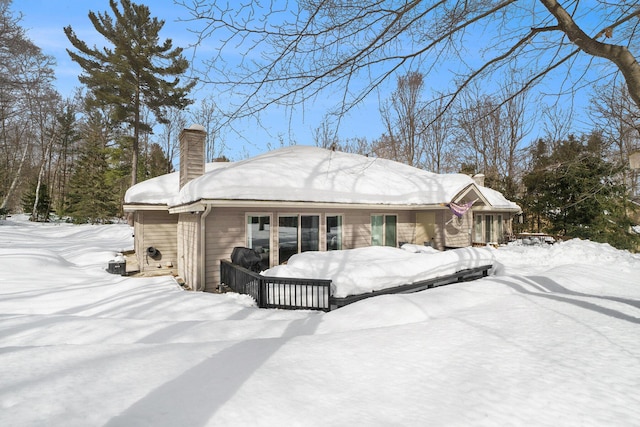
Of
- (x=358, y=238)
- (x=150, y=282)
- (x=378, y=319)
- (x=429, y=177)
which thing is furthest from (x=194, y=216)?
(x=429, y=177)

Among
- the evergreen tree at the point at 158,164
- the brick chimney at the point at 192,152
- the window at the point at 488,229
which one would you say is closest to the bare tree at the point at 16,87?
the evergreen tree at the point at 158,164

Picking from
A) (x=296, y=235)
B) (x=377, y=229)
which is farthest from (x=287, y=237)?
(x=377, y=229)

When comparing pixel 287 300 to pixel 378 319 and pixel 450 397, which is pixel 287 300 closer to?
pixel 378 319

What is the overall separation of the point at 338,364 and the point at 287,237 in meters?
6.89

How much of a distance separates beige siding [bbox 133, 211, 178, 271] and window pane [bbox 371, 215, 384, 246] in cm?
831

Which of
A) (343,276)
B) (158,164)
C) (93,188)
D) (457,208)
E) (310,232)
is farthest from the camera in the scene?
(158,164)

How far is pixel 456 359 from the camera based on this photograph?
3.09 meters

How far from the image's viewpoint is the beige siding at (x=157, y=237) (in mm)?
12258

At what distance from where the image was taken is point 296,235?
387 inches

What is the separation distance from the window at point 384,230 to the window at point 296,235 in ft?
8.56

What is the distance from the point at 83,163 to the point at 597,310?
40126 mm

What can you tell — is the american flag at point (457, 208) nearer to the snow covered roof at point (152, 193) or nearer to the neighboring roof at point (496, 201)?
the neighboring roof at point (496, 201)

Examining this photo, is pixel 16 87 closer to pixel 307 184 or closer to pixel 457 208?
pixel 307 184

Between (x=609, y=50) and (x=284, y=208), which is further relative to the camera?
(x=284, y=208)
